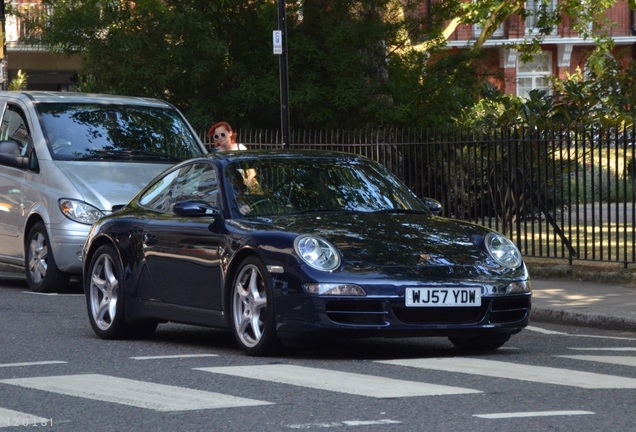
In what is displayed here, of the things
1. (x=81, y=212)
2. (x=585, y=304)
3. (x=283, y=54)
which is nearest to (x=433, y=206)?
(x=585, y=304)

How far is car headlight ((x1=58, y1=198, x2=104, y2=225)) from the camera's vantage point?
15047 millimetres

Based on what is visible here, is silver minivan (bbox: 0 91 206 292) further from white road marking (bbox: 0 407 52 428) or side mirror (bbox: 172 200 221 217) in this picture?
white road marking (bbox: 0 407 52 428)

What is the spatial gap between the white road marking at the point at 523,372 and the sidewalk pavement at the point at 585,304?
3.62m

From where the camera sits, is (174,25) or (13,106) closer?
(13,106)

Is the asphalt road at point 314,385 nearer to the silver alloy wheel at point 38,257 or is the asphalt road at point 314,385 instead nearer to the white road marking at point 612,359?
the white road marking at point 612,359

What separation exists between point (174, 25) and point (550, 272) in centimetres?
877

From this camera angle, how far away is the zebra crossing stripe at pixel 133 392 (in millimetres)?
7348

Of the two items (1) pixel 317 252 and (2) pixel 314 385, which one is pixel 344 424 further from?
(1) pixel 317 252

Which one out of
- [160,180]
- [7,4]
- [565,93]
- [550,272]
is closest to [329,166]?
[160,180]

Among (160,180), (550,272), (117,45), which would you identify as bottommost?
(550,272)

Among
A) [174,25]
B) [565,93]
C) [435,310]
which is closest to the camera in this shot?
[435,310]

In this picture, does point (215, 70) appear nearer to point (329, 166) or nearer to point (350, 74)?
point (350, 74)

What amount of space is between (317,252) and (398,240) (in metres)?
0.60

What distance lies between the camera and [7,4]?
3388 cm
